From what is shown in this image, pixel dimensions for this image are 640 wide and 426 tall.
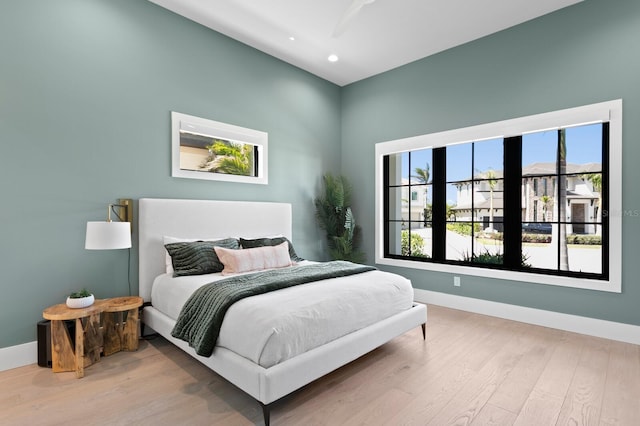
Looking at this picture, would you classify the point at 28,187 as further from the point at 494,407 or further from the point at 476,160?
the point at 476,160

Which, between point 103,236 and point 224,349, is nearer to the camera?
point 224,349

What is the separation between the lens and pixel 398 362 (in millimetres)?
2621

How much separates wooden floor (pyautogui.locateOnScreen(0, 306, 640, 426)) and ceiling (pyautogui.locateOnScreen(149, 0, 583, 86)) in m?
2.95

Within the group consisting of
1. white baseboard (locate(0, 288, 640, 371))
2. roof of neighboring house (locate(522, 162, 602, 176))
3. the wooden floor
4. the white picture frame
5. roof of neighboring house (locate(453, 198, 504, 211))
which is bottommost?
the wooden floor

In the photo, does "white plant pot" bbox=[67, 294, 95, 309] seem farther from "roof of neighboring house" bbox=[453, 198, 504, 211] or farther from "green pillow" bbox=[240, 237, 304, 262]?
"roof of neighboring house" bbox=[453, 198, 504, 211]

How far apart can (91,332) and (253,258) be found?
139 centimetres

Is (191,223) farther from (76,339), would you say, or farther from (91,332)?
(76,339)

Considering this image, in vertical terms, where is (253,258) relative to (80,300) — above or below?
above

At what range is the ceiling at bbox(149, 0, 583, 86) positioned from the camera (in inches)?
130

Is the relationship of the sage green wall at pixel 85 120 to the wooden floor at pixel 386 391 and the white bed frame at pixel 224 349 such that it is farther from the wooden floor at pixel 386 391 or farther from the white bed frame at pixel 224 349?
the wooden floor at pixel 386 391

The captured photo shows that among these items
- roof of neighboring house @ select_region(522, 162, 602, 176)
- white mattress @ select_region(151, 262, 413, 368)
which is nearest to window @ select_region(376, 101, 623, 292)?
roof of neighboring house @ select_region(522, 162, 602, 176)

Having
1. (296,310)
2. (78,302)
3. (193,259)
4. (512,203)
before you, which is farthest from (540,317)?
(78,302)

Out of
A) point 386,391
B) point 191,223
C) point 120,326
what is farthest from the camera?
point 191,223

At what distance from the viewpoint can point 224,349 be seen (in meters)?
2.07
